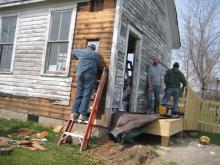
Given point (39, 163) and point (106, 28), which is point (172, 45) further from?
point (39, 163)

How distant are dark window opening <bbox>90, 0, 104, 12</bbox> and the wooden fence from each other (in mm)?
3787

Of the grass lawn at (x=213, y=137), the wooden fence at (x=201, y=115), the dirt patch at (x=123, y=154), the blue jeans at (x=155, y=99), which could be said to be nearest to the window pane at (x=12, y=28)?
the blue jeans at (x=155, y=99)

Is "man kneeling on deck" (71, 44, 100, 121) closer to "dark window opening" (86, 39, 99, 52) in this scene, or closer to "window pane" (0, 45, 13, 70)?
"dark window opening" (86, 39, 99, 52)

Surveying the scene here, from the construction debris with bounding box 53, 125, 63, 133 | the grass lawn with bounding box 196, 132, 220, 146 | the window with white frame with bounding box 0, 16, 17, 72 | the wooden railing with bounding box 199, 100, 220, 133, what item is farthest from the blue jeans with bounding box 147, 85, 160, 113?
the window with white frame with bounding box 0, 16, 17, 72

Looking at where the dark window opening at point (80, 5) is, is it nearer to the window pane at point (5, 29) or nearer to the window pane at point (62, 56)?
the window pane at point (62, 56)

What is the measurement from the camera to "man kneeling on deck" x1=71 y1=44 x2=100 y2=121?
8.30 metres

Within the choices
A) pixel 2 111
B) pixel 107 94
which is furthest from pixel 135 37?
pixel 2 111

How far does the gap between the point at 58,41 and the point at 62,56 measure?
0.53 m


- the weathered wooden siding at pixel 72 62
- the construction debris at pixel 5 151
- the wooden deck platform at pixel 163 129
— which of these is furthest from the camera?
the weathered wooden siding at pixel 72 62

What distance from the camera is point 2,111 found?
1164cm

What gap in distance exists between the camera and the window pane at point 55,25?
34.3 ft

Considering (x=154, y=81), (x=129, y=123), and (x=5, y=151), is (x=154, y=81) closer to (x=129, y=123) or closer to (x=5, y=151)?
(x=129, y=123)

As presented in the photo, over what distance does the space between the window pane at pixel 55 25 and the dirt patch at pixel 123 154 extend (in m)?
4.31

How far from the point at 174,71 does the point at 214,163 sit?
4.06 meters
